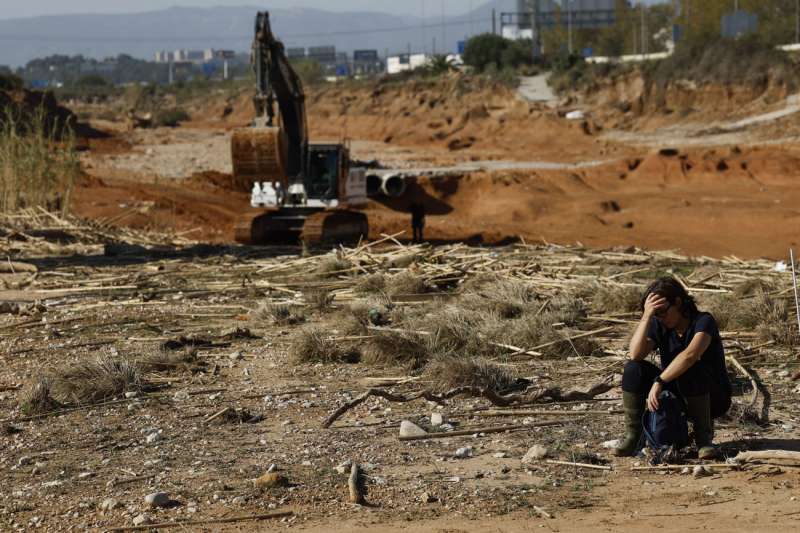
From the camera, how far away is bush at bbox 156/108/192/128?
2692 inches

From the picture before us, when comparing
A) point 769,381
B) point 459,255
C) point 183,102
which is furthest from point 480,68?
point 769,381

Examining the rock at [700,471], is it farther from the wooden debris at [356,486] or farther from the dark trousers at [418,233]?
the dark trousers at [418,233]

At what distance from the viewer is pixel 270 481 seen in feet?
23.2

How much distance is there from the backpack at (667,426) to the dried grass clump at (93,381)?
14.4 ft

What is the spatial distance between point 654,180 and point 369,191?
27.4 feet

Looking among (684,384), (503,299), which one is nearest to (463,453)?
(684,384)

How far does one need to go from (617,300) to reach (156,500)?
6.63 metres

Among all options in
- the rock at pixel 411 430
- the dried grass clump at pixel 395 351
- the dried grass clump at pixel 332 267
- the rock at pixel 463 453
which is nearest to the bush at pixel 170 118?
the dried grass clump at pixel 332 267

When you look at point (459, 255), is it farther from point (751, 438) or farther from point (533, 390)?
point (751, 438)

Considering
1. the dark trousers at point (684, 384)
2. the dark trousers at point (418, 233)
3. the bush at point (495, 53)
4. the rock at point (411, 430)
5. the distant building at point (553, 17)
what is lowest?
the dark trousers at point (418, 233)

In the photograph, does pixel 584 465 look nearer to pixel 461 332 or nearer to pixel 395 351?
pixel 395 351

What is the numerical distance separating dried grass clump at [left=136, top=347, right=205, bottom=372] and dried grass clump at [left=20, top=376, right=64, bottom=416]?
111cm

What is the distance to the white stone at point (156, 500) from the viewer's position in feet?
22.2

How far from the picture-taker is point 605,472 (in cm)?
716
